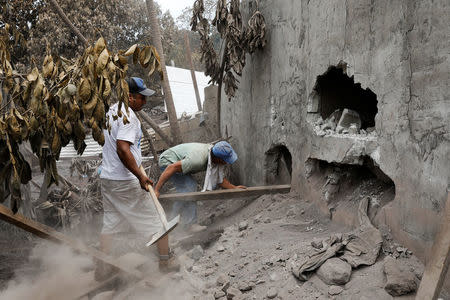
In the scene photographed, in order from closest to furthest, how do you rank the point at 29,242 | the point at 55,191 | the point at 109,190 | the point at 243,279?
1. the point at 243,279
2. the point at 109,190
3. the point at 29,242
4. the point at 55,191

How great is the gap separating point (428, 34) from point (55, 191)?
5.39 m

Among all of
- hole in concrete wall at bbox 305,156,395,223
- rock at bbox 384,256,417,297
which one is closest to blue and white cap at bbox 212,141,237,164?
hole in concrete wall at bbox 305,156,395,223

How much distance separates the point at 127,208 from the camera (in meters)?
3.28

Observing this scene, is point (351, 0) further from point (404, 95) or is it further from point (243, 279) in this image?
point (243, 279)

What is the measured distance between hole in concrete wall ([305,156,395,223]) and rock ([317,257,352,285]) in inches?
25.7

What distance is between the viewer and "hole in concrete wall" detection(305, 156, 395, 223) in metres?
3.13

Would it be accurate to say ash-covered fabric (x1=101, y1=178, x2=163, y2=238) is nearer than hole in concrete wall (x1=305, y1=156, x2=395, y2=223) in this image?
No

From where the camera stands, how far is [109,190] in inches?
129

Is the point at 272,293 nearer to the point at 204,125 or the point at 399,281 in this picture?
the point at 399,281

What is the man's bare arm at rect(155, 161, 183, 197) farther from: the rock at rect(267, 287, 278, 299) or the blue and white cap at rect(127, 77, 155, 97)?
the rock at rect(267, 287, 278, 299)

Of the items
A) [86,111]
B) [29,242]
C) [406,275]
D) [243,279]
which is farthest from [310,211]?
[29,242]

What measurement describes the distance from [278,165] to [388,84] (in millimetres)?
2400

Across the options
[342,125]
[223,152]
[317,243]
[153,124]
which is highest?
[342,125]

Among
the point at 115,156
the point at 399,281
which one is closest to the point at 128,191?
the point at 115,156
